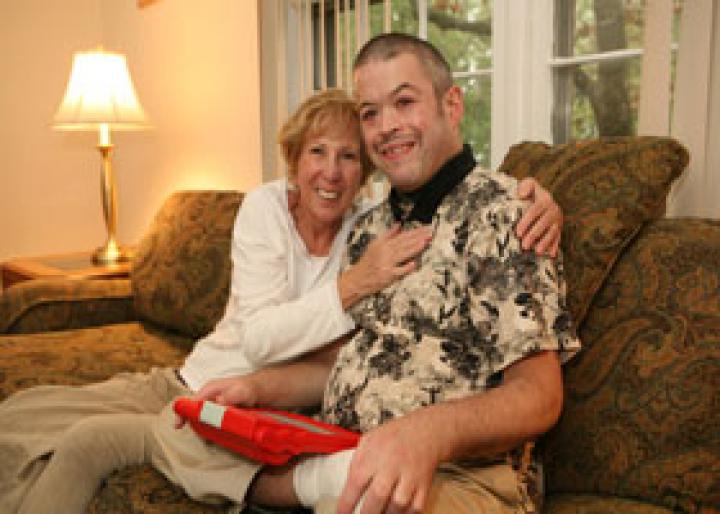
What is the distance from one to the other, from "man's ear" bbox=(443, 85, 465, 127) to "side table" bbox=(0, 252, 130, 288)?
1959 millimetres

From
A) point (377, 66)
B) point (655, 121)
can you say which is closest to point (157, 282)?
point (377, 66)

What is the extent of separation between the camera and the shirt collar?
1.24 metres

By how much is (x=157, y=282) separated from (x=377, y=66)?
146 cm

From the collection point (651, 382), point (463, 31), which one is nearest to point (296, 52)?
point (463, 31)

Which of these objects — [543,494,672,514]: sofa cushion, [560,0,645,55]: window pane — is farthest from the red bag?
[560,0,645,55]: window pane

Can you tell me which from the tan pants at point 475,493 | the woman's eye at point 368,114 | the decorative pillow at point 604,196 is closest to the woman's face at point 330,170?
the woman's eye at point 368,114

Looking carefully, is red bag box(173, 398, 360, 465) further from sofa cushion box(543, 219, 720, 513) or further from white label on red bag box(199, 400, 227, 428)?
sofa cushion box(543, 219, 720, 513)

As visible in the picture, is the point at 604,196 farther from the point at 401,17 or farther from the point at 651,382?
the point at 401,17

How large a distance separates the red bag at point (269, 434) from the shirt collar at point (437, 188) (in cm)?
41

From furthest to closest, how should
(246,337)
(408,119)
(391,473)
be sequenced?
(246,337)
(408,119)
(391,473)

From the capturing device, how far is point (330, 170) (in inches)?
58.9

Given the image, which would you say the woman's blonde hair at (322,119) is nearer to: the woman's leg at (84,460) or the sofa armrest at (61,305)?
the woman's leg at (84,460)

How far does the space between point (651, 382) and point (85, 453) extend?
3.32 feet

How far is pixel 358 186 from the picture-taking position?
157 centimetres
